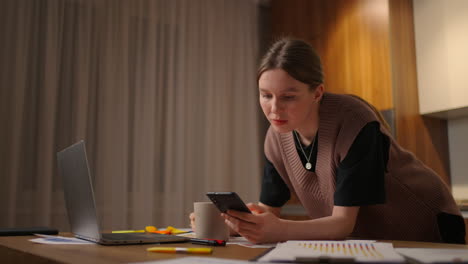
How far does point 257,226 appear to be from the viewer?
34.9 inches

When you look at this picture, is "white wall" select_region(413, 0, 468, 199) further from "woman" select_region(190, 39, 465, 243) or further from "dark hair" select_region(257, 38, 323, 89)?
"dark hair" select_region(257, 38, 323, 89)

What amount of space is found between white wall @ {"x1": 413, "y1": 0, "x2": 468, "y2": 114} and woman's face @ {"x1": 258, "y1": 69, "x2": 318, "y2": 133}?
165cm

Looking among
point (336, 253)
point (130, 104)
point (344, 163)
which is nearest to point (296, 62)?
point (344, 163)

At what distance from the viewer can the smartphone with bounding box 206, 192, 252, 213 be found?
2.81ft

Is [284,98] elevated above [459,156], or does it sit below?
above

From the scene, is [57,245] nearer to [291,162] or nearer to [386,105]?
[291,162]

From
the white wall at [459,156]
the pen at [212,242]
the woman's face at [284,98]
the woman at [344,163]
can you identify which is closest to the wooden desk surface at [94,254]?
the pen at [212,242]

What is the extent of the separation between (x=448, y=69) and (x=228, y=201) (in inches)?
83.0

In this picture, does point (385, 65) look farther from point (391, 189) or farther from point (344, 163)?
point (344, 163)

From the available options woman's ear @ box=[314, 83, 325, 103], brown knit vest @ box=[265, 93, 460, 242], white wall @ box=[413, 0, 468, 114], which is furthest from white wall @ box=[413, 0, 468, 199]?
woman's ear @ box=[314, 83, 325, 103]

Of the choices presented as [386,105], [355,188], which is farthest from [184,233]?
[386,105]

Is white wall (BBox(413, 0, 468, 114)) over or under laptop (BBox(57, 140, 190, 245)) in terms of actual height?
over

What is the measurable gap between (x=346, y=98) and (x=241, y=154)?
211 centimetres

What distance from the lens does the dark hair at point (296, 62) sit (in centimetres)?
114
